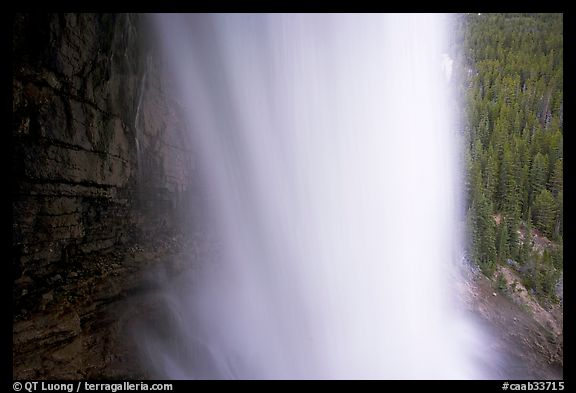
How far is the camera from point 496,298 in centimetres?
1296

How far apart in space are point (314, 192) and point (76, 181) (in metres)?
5.21

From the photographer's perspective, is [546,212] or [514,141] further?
[514,141]

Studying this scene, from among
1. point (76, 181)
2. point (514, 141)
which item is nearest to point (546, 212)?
point (514, 141)

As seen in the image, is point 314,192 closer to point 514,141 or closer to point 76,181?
→ point 76,181

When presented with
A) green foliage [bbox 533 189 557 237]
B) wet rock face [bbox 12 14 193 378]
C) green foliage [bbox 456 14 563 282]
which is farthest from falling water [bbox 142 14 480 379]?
green foliage [bbox 533 189 557 237]

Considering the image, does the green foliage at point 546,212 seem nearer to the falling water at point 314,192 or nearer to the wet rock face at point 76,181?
the falling water at point 314,192

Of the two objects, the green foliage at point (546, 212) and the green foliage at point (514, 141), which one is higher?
the green foliage at point (514, 141)

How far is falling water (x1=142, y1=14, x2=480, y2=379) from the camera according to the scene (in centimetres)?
732

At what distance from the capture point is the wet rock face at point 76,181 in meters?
4.74

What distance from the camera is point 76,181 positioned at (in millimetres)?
5547

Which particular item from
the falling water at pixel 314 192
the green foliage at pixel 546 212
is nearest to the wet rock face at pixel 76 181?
the falling water at pixel 314 192

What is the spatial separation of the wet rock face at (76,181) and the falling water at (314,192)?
1.49 metres

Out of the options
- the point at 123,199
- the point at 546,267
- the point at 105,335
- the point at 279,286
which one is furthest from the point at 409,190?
the point at 546,267

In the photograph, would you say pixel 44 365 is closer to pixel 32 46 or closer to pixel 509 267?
pixel 32 46
